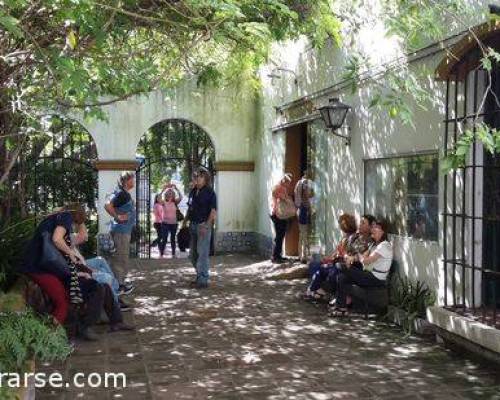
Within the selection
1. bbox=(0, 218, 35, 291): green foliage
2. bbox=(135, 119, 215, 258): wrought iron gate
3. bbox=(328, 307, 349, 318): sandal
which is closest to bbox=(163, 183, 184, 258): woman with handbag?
bbox=(135, 119, 215, 258): wrought iron gate

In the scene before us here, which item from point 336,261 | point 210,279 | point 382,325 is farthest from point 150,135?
point 382,325

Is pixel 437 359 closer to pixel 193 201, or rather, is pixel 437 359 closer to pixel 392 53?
pixel 392 53

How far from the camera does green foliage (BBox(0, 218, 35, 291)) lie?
22.7ft

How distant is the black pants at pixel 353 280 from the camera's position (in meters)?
6.98

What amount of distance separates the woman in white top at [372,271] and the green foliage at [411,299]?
0.21 metres

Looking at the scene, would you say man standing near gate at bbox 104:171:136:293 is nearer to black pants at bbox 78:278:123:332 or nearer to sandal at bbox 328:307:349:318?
black pants at bbox 78:278:123:332

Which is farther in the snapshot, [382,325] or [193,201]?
[193,201]

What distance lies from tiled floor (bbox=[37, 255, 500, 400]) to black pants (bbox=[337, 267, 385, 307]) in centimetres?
32

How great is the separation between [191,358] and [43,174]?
27.4 feet

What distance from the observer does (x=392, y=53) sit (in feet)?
24.2

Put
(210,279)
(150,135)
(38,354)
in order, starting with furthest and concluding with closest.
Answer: (150,135)
(210,279)
(38,354)

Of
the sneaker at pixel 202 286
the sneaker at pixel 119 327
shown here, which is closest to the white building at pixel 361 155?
the sneaker at pixel 202 286

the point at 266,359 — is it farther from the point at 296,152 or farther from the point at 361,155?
the point at 296,152

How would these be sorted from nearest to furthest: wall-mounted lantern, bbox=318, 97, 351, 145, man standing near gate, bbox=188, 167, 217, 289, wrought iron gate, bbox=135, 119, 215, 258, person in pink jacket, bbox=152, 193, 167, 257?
wall-mounted lantern, bbox=318, 97, 351, 145
man standing near gate, bbox=188, 167, 217, 289
wrought iron gate, bbox=135, 119, 215, 258
person in pink jacket, bbox=152, 193, 167, 257
